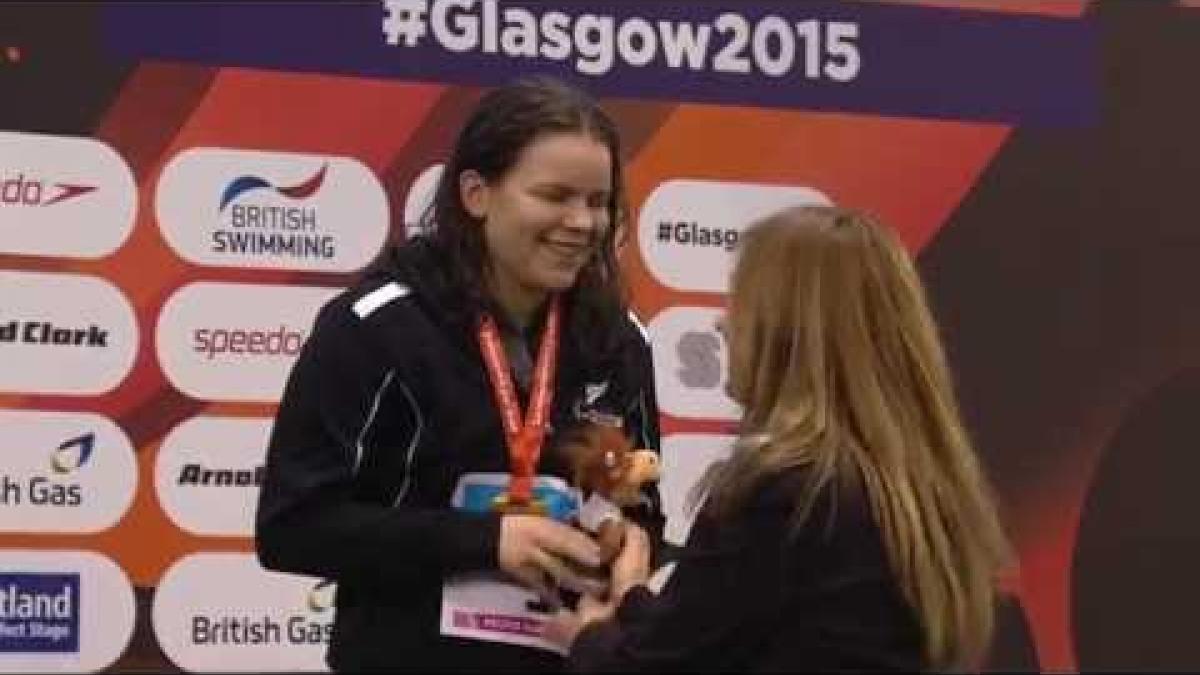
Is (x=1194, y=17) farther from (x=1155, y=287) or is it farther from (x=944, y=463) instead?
(x=944, y=463)

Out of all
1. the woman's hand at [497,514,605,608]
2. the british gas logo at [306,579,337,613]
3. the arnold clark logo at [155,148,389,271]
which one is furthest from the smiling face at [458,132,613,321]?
the british gas logo at [306,579,337,613]

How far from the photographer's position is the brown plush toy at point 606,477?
1.91m

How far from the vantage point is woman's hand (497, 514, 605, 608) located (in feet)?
6.12

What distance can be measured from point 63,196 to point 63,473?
0.52 meters

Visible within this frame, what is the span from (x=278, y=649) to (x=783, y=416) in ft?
6.59

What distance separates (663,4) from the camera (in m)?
3.69

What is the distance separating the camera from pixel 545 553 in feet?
6.13

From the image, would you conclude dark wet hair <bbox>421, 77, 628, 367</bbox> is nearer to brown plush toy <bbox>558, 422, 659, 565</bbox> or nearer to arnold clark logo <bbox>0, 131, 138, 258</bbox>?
brown plush toy <bbox>558, 422, 659, 565</bbox>

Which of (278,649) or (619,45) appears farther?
(619,45)

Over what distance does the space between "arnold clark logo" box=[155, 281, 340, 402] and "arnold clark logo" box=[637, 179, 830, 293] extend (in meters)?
0.73

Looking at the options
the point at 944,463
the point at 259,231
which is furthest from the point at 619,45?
the point at 944,463

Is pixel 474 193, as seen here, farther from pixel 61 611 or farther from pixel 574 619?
pixel 61 611

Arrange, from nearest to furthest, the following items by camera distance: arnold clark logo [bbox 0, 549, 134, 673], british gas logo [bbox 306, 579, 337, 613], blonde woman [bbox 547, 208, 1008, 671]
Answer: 1. blonde woman [bbox 547, 208, 1008, 671]
2. arnold clark logo [bbox 0, 549, 134, 673]
3. british gas logo [bbox 306, 579, 337, 613]

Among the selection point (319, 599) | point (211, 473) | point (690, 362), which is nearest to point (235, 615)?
point (319, 599)
